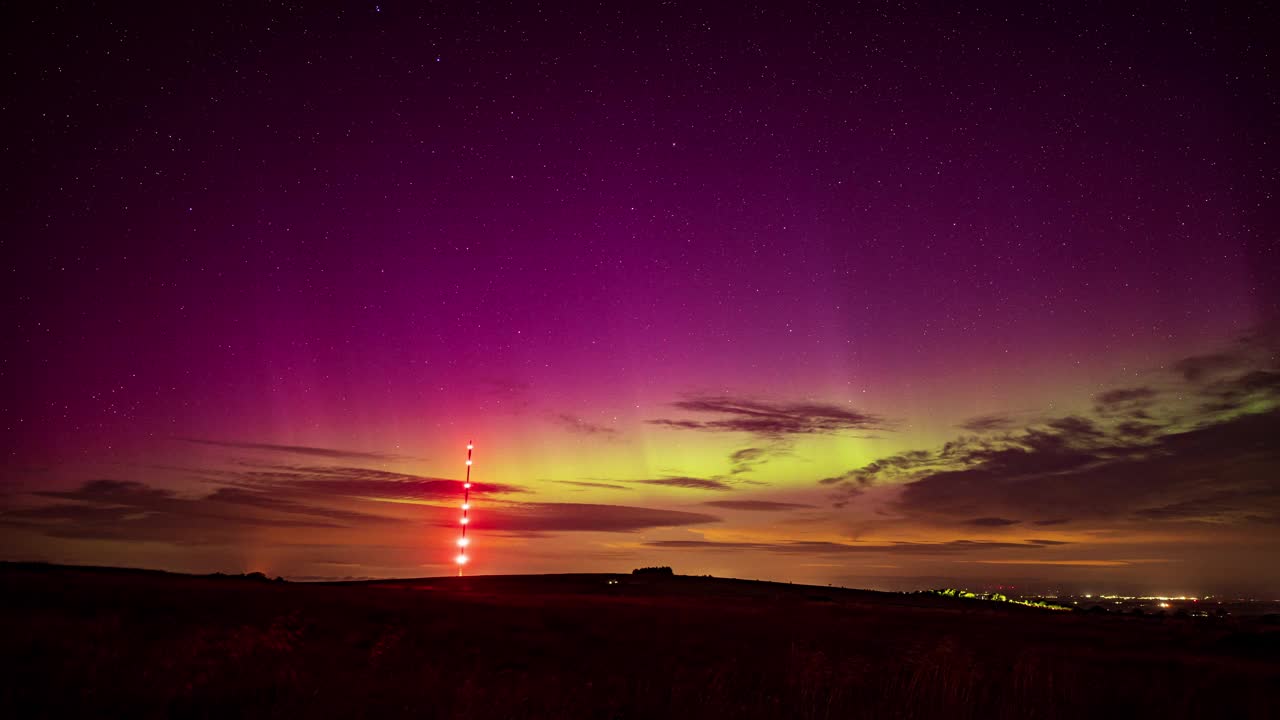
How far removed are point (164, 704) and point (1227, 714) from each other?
14.7 meters

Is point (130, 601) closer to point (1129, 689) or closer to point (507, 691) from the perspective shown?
point (507, 691)

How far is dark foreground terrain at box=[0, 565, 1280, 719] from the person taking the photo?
29.0ft

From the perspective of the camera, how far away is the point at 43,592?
1065 inches

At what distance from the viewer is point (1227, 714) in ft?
41.5

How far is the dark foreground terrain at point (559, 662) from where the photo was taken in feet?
29.0

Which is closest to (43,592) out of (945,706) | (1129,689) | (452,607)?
(452,607)

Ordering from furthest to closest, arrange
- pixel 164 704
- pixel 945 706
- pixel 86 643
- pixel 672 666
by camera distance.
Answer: pixel 672 666
pixel 86 643
pixel 945 706
pixel 164 704

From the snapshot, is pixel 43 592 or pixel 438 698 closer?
pixel 438 698

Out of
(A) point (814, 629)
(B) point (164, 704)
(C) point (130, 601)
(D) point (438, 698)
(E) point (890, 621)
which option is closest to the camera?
(B) point (164, 704)

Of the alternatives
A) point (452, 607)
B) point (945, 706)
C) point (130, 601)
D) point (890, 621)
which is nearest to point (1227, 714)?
point (945, 706)

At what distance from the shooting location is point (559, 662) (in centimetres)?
1744

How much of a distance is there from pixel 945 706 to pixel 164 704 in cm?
855

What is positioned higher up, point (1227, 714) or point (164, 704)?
point (164, 704)

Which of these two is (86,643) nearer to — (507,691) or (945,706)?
(507,691)
